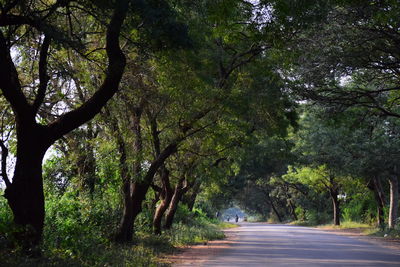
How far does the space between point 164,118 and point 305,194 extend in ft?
142

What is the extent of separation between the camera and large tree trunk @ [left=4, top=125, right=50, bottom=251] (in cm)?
975

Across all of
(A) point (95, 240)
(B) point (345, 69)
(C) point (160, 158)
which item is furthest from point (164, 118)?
(B) point (345, 69)

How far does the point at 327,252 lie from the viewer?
16922 mm

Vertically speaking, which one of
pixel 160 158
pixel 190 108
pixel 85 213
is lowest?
pixel 85 213

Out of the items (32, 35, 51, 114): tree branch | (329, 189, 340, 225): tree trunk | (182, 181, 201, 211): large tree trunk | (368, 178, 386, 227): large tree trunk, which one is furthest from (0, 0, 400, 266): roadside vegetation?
(329, 189, 340, 225): tree trunk

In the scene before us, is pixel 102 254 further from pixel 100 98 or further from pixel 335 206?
pixel 335 206

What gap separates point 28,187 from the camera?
9.85 m

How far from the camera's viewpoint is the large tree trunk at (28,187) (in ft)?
32.0

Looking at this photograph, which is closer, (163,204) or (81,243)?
(81,243)

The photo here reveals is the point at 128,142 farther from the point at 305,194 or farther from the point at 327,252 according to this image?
the point at 305,194

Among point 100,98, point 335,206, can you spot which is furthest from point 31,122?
point 335,206

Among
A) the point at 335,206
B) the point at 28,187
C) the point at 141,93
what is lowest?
the point at 28,187

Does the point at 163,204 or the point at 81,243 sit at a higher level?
the point at 163,204

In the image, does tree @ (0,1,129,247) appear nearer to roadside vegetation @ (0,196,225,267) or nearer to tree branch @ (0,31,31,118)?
tree branch @ (0,31,31,118)
